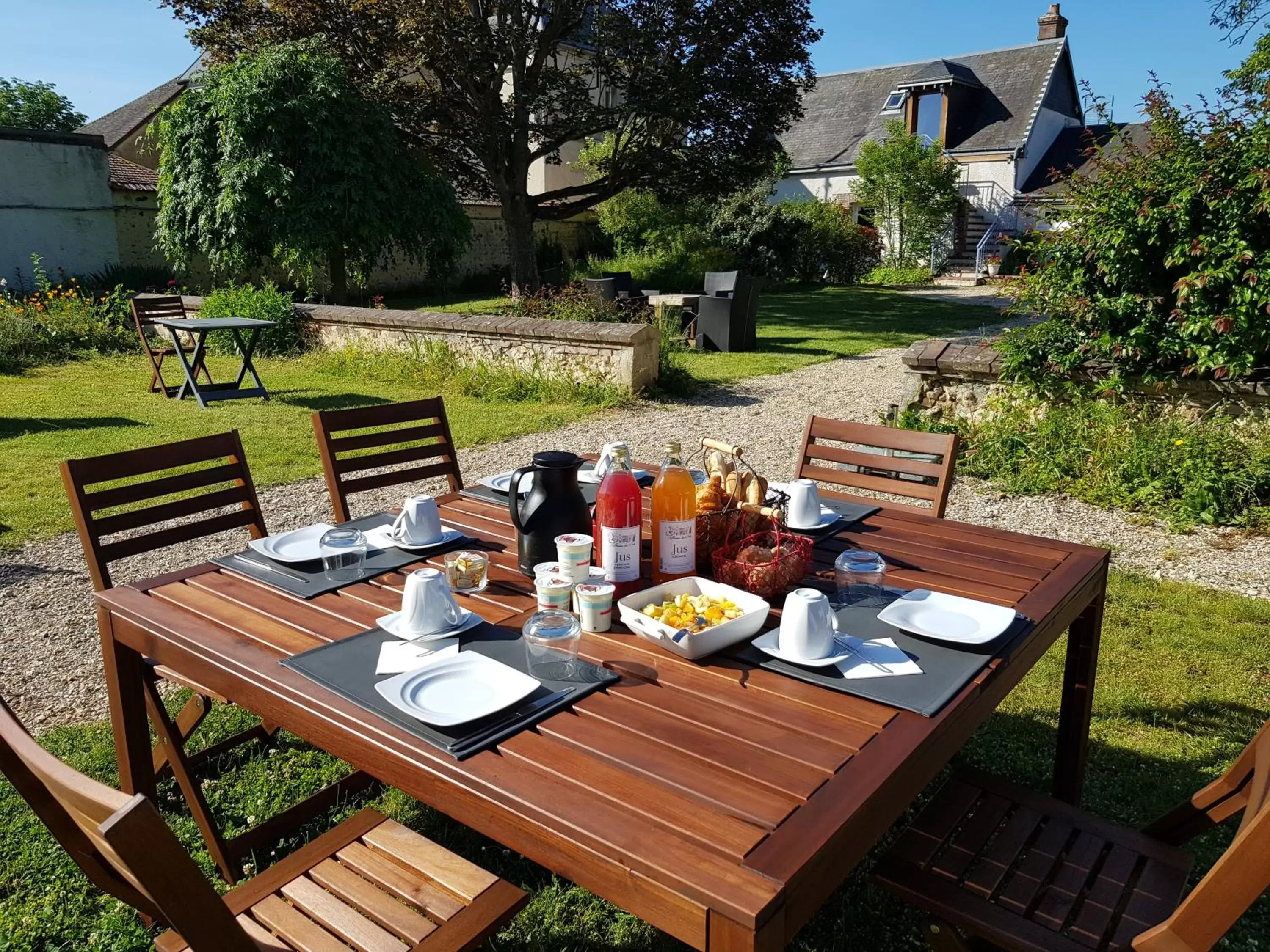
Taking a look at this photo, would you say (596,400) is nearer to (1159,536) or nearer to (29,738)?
(1159,536)

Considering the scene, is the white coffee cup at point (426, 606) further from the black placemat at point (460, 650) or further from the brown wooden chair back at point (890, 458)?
the brown wooden chair back at point (890, 458)

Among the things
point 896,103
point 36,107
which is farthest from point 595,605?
point 36,107

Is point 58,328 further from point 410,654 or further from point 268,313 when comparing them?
point 410,654

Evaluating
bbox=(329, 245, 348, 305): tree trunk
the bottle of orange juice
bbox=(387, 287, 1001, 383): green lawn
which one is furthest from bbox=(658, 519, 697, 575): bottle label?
bbox=(329, 245, 348, 305): tree trunk

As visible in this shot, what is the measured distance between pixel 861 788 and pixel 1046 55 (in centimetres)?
3154

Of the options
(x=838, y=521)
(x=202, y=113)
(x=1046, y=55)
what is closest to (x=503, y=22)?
(x=202, y=113)

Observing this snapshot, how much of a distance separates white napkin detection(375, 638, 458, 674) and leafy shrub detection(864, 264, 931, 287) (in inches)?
906

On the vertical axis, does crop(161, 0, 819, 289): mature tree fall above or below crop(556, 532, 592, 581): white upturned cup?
above

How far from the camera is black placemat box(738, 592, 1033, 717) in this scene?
5.44 ft

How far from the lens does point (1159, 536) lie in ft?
16.3

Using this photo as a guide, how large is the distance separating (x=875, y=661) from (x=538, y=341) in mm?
7774

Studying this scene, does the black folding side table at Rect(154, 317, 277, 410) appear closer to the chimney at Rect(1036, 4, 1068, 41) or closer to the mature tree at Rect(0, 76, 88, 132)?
the chimney at Rect(1036, 4, 1068, 41)

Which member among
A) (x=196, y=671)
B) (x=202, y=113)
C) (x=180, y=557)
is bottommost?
(x=180, y=557)

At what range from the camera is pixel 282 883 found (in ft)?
5.91
